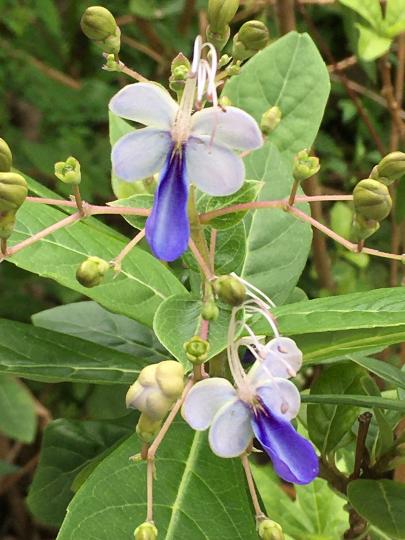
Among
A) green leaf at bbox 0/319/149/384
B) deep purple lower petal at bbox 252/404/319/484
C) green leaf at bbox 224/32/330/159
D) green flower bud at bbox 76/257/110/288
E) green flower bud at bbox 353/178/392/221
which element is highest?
green leaf at bbox 224/32/330/159

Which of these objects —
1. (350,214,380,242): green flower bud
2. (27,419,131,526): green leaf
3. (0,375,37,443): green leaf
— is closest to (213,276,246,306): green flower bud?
(350,214,380,242): green flower bud

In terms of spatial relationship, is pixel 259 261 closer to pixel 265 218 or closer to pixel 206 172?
pixel 265 218

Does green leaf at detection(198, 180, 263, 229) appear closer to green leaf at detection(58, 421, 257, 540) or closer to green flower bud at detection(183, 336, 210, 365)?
green flower bud at detection(183, 336, 210, 365)

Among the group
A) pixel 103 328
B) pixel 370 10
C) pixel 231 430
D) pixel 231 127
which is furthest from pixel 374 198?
pixel 370 10

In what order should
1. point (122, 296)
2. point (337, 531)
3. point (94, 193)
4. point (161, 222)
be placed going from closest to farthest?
point (161, 222) < point (122, 296) < point (337, 531) < point (94, 193)

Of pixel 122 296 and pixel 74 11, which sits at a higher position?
pixel 74 11

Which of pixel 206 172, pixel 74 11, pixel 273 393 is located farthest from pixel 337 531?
pixel 74 11

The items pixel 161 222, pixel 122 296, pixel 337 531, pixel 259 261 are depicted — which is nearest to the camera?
pixel 161 222
